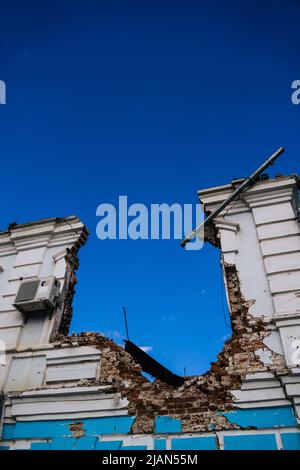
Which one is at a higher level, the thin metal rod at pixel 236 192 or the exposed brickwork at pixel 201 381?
the thin metal rod at pixel 236 192

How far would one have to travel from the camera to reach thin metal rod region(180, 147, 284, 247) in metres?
7.34

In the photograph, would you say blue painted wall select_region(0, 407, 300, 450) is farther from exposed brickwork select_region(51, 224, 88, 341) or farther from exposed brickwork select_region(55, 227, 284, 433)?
exposed brickwork select_region(51, 224, 88, 341)

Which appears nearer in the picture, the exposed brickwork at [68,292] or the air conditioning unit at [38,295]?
the air conditioning unit at [38,295]

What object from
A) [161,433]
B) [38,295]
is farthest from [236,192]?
[161,433]

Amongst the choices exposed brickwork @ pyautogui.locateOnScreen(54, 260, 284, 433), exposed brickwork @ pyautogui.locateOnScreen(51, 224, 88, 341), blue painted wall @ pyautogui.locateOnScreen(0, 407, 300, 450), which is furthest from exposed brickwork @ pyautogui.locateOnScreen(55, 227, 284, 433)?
exposed brickwork @ pyautogui.locateOnScreen(51, 224, 88, 341)

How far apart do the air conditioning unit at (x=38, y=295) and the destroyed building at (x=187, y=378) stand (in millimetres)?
22

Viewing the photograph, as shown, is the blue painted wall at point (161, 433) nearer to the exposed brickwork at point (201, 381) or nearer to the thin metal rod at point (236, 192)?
the exposed brickwork at point (201, 381)

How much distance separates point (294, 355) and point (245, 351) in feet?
2.26

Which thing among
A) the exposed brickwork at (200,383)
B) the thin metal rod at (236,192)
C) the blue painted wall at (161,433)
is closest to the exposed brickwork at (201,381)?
the exposed brickwork at (200,383)

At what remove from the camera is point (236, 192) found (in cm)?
736

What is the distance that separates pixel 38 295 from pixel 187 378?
3040 mm

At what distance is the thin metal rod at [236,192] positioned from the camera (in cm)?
734
